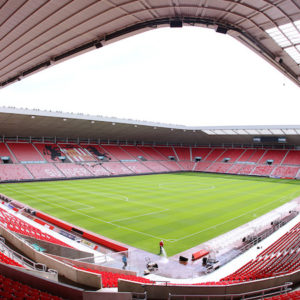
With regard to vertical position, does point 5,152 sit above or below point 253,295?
above

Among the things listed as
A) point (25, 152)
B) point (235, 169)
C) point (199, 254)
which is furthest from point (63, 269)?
point (235, 169)

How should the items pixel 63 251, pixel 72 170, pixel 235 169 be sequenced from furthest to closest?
pixel 235 169 < pixel 72 170 < pixel 63 251

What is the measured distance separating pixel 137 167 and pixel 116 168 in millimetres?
5889

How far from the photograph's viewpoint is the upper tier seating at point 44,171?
1953 inches

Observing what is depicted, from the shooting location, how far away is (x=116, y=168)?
200ft

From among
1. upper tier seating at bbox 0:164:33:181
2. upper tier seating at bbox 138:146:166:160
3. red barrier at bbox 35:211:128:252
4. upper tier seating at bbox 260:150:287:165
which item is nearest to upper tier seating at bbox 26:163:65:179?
upper tier seating at bbox 0:164:33:181

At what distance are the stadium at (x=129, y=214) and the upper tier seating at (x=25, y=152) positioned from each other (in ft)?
1.53

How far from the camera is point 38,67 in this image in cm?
1420

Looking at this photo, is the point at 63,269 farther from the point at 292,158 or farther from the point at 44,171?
the point at 292,158

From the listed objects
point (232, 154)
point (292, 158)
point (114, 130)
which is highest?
point (114, 130)

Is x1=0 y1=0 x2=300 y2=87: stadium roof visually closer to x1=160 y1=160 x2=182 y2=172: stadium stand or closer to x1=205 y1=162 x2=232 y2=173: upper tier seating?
x1=205 y1=162 x2=232 y2=173: upper tier seating

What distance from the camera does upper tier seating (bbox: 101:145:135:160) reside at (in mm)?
66375

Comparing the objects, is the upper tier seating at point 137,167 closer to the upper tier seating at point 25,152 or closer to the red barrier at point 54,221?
the upper tier seating at point 25,152

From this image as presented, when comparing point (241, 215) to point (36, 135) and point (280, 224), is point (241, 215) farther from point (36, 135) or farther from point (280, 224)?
point (36, 135)
